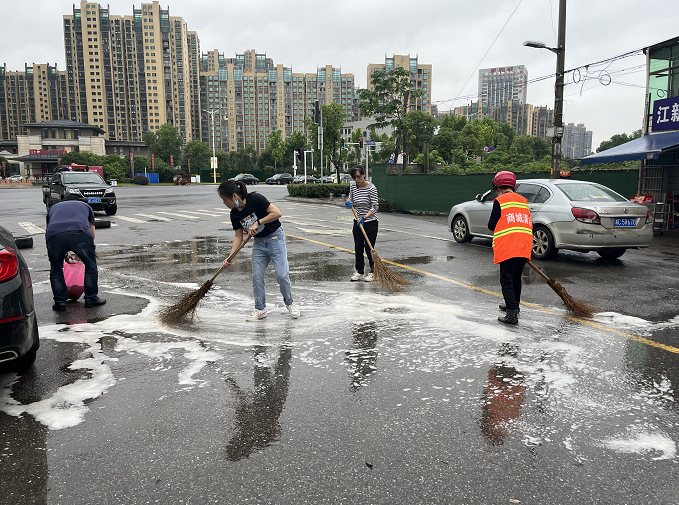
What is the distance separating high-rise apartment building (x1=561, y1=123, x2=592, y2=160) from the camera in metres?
107

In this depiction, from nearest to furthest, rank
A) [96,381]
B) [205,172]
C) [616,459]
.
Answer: [616,459] → [96,381] → [205,172]

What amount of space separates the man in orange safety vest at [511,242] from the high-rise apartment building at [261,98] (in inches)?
6715

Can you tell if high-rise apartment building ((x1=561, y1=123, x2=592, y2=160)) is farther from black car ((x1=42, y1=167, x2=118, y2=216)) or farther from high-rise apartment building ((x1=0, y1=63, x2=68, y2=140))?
high-rise apartment building ((x1=0, y1=63, x2=68, y2=140))

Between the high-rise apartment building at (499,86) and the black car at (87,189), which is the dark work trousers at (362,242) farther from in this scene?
the high-rise apartment building at (499,86)

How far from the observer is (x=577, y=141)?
114125mm

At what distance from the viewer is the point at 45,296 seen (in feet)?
24.1

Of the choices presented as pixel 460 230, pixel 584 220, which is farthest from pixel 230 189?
pixel 460 230

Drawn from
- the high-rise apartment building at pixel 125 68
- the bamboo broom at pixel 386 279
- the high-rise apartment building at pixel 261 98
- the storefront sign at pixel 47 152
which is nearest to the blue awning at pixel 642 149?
the bamboo broom at pixel 386 279

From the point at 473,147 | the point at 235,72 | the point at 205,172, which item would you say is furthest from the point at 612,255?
the point at 235,72

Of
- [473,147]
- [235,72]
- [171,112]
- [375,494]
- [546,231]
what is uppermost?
[235,72]

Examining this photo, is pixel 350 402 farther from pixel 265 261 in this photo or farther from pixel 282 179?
pixel 282 179

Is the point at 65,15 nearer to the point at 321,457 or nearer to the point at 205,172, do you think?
the point at 205,172

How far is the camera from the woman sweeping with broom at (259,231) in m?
5.76

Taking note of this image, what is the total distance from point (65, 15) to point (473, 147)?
122 m
